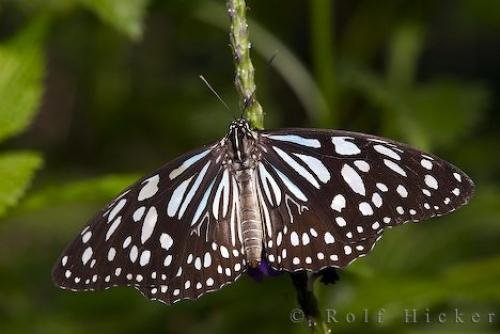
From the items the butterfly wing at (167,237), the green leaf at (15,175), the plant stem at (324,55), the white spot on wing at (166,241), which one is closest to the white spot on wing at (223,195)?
Answer: the butterfly wing at (167,237)

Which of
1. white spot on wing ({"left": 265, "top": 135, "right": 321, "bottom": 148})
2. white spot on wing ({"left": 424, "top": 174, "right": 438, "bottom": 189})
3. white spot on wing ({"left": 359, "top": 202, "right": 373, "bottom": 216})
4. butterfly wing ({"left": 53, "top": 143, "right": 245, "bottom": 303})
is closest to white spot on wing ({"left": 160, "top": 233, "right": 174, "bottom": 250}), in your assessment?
butterfly wing ({"left": 53, "top": 143, "right": 245, "bottom": 303})

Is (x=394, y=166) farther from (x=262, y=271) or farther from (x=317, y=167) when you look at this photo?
(x=262, y=271)

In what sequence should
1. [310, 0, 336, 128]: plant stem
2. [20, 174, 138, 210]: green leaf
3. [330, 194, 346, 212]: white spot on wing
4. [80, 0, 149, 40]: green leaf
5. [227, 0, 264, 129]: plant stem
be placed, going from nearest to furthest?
[227, 0, 264, 129]: plant stem
[330, 194, 346, 212]: white spot on wing
[20, 174, 138, 210]: green leaf
[80, 0, 149, 40]: green leaf
[310, 0, 336, 128]: plant stem

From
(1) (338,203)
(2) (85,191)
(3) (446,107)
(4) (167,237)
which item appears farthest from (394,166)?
(3) (446,107)

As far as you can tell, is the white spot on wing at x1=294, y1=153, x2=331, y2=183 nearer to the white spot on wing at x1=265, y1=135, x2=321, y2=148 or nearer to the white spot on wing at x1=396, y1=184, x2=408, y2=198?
the white spot on wing at x1=265, y1=135, x2=321, y2=148

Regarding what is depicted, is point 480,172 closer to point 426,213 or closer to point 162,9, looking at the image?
point 162,9

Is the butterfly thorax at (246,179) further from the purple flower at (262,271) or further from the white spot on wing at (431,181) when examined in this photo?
the white spot on wing at (431,181)

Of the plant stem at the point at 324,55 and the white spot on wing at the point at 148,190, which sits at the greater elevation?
the plant stem at the point at 324,55
